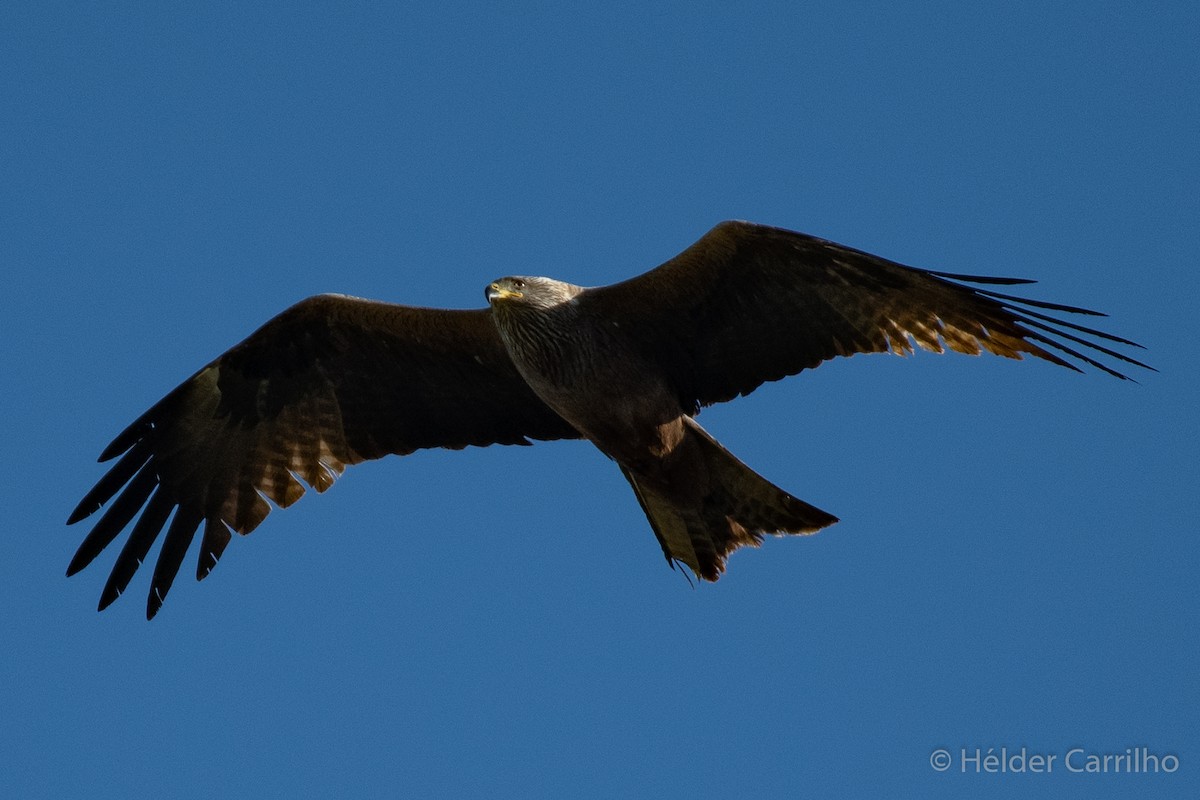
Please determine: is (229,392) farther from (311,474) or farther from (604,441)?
(604,441)

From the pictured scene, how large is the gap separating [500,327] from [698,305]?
1.06 metres

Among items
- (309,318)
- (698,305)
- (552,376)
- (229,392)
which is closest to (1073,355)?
(698,305)

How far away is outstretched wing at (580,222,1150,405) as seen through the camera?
28.0ft

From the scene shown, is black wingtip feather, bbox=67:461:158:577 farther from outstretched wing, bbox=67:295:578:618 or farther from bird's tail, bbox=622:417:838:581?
bird's tail, bbox=622:417:838:581

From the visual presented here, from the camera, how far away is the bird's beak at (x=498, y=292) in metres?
8.56

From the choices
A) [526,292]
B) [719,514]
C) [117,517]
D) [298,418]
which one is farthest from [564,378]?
[117,517]

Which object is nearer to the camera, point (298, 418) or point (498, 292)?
point (498, 292)

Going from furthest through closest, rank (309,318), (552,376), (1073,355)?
(309,318) → (552,376) → (1073,355)

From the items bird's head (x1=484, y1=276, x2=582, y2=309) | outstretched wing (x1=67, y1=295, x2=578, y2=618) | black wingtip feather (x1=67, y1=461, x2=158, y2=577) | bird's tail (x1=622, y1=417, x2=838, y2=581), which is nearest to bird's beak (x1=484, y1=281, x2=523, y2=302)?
bird's head (x1=484, y1=276, x2=582, y2=309)

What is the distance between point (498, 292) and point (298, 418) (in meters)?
1.86

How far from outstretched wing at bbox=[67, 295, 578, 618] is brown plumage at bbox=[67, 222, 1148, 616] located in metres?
0.01

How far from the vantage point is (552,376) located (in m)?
8.68

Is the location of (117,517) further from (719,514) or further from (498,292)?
(719,514)

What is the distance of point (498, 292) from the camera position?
28.1 ft
